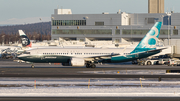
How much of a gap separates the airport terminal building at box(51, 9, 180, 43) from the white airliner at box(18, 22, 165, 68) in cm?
7962

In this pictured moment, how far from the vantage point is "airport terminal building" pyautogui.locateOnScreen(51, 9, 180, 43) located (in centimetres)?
14262

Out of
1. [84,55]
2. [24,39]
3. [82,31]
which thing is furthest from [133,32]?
[84,55]

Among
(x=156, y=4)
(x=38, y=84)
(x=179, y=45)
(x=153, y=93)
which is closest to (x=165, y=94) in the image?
(x=153, y=93)

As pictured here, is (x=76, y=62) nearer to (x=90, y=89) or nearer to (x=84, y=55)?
(x=84, y=55)

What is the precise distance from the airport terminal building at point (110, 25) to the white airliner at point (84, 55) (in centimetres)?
7962

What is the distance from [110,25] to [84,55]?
3328 inches

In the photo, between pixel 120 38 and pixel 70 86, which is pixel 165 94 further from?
pixel 120 38

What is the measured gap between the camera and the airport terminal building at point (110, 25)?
14262cm

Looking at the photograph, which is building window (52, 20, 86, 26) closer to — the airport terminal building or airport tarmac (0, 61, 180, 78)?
the airport terminal building

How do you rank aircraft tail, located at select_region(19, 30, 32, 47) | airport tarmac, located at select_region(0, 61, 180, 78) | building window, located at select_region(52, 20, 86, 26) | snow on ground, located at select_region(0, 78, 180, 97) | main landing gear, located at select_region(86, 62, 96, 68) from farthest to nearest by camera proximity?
building window, located at select_region(52, 20, 86, 26), aircraft tail, located at select_region(19, 30, 32, 47), main landing gear, located at select_region(86, 62, 96, 68), airport tarmac, located at select_region(0, 61, 180, 78), snow on ground, located at select_region(0, 78, 180, 97)

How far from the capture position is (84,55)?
207ft

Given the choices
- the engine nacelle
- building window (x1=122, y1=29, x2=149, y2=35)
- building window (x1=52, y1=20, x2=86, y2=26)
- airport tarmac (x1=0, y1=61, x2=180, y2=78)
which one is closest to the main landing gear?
the engine nacelle

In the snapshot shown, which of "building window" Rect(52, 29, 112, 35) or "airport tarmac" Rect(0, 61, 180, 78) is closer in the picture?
"airport tarmac" Rect(0, 61, 180, 78)

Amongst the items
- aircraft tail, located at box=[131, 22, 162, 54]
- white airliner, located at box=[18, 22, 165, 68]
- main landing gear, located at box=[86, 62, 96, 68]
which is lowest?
main landing gear, located at box=[86, 62, 96, 68]
